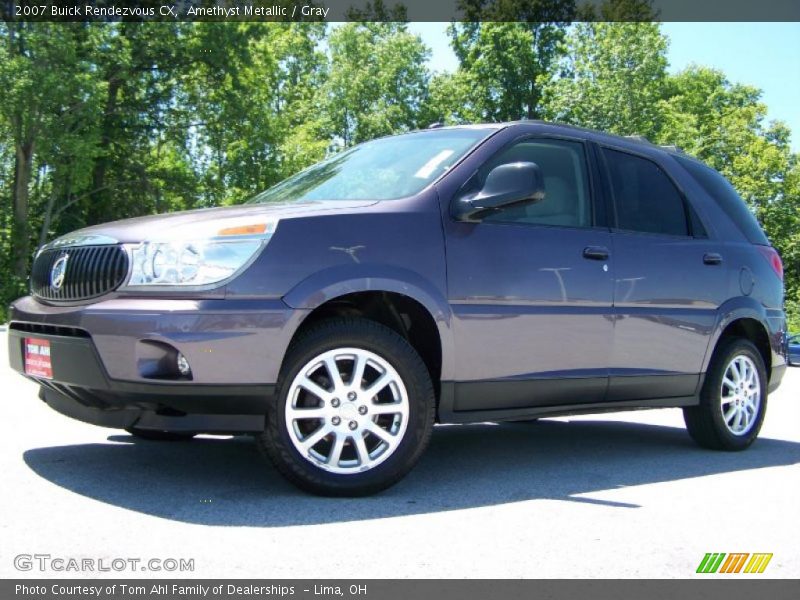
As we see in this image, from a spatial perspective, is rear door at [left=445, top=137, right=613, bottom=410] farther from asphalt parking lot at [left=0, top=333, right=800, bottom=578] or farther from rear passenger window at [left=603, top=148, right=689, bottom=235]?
asphalt parking lot at [left=0, top=333, right=800, bottom=578]

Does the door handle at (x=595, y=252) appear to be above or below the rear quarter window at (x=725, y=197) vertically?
below

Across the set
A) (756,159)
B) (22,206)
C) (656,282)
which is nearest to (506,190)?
(656,282)

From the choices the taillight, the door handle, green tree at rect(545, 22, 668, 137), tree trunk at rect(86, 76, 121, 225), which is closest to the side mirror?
the door handle

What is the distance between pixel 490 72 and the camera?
47906mm

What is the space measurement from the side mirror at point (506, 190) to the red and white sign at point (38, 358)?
6.74ft

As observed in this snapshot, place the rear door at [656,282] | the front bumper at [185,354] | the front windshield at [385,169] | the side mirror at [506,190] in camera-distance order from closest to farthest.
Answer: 1. the front bumper at [185,354]
2. the side mirror at [506,190]
3. the front windshield at [385,169]
4. the rear door at [656,282]

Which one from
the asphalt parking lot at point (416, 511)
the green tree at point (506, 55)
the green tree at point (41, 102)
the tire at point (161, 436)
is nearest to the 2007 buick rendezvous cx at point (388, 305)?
the asphalt parking lot at point (416, 511)

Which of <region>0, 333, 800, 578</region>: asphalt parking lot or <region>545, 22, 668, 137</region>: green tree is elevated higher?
<region>545, 22, 668, 137</region>: green tree

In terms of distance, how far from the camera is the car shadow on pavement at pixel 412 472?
4.27m

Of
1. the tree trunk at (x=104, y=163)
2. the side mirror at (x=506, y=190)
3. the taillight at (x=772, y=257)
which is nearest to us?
the side mirror at (x=506, y=190)

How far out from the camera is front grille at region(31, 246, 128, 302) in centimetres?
439

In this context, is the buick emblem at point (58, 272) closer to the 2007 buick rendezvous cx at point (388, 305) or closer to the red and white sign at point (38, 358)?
the 2007 buick rendezvous cx at point (388, 305)

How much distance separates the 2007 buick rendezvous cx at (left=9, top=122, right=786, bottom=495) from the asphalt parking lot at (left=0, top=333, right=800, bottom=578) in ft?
1.10

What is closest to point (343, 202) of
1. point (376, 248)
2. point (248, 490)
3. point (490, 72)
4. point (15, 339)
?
point (376, 248)
